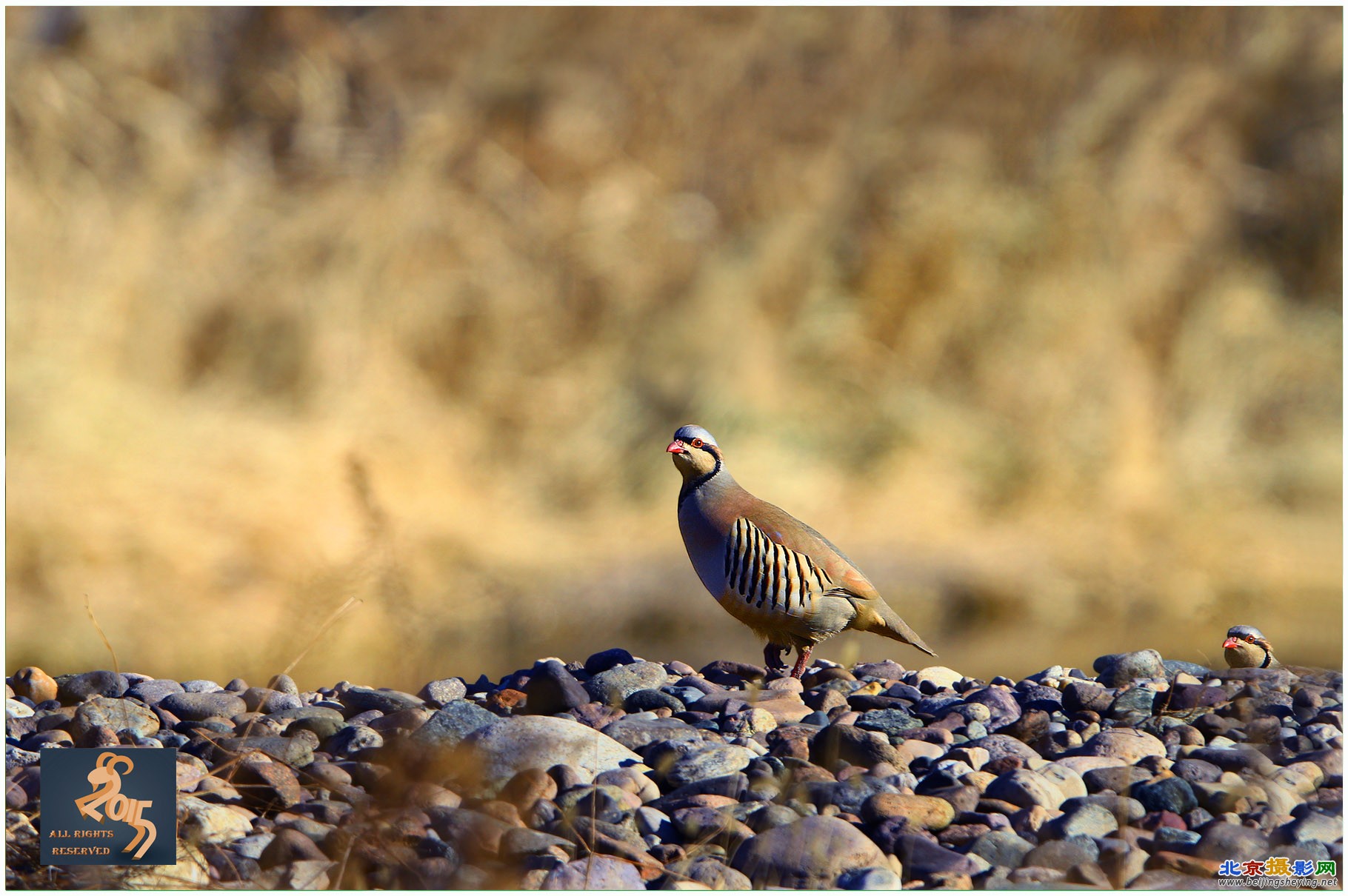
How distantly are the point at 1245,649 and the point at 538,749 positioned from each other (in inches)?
93.8

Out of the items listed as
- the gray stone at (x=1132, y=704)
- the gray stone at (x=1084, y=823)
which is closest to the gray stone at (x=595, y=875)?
the gray stone at (x=1084, y=823)

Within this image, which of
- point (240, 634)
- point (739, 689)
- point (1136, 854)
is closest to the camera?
point (1136, 854)

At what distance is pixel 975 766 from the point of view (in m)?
3.18

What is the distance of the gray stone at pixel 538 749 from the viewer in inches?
119

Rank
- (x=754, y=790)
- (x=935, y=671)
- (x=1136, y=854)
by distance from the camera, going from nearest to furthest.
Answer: (x=1136, y=854) → (x=754, y=790) → (x=935, y=671)

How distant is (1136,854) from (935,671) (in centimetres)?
161

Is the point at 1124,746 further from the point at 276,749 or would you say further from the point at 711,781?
the point at 276,749

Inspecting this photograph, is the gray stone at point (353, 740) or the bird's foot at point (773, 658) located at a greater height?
the bird's foot at point (773, 658)

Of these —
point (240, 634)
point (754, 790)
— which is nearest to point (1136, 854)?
point (754, 790)

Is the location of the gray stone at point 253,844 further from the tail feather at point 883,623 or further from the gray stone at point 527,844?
the tail feather at point 883,623

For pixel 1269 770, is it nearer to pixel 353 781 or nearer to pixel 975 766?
pixel 975 766

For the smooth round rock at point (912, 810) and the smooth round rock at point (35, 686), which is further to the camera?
the smooth round rock at point (35, 686)

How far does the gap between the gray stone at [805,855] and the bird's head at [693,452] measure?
1.51 m

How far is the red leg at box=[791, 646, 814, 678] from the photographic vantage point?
4062 mm
